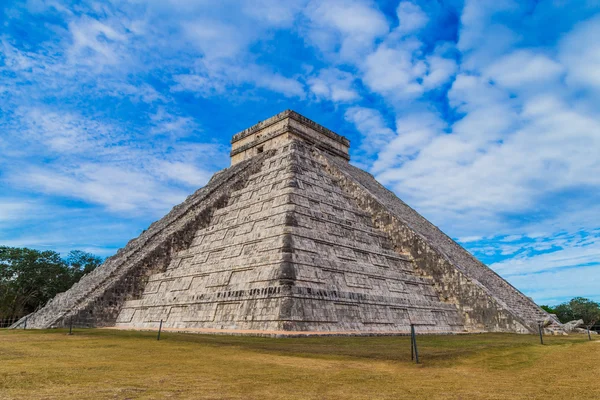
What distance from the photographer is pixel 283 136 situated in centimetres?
2431

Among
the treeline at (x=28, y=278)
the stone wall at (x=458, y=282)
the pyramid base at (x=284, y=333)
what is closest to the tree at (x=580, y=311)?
the stone wall at (x=458, y=282)

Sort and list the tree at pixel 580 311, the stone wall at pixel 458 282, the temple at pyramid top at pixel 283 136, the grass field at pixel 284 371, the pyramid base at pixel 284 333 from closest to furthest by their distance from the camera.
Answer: the grass field at pixel 284 371 → the pyramid base at pixel 284 333 → the stone wall at pixel 458 282 → the temple at pyramid top at pixel 283 136 → the tree at pixel 580 311

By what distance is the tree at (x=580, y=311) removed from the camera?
39325mm

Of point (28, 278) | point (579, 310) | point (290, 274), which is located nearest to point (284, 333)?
point (290, 274)

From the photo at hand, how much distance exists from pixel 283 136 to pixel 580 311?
36158 millimetres

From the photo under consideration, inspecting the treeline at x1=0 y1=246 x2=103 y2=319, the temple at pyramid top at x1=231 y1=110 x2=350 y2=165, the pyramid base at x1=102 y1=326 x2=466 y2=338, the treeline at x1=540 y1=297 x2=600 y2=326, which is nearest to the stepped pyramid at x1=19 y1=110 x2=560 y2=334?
the pyramid base at x1=102 y1=326 x2=466 y2=338

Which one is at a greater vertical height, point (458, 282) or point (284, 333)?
point (458, 282)

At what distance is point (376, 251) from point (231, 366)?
10.8m

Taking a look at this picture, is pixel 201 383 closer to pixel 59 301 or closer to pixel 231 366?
pixel 231 366

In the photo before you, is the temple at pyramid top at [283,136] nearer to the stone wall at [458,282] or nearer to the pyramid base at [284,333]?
the stone wall at [458,282]

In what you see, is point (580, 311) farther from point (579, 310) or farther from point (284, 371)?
point (284, 371)

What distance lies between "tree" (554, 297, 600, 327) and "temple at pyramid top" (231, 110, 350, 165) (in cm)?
3016

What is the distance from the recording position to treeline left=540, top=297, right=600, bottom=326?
39344 mm

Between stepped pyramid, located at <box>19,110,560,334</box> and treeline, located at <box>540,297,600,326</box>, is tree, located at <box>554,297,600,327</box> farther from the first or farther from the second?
stepped pyramid, located at <box>19,110,560,334</box>
